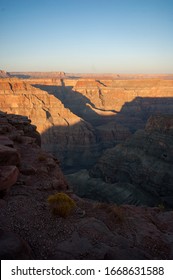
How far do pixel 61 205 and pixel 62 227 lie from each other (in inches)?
43.6

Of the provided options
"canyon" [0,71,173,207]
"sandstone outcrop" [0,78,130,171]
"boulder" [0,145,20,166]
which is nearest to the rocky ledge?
"boulder" [0,145,20,166]

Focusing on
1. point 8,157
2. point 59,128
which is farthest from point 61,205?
point 59,128

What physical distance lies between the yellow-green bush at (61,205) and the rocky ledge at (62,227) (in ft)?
0.58

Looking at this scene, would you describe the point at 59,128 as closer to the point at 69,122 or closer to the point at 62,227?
the point at 69,122

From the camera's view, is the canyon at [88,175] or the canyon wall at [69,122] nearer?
the canyon at [88,175]

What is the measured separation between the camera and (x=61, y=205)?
10.3 meters

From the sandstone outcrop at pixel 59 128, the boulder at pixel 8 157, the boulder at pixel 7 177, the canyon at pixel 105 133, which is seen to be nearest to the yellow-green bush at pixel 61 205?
the boulder at pixel 7 177

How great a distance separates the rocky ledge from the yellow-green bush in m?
0.18

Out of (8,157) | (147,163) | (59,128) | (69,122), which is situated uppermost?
(8,157)

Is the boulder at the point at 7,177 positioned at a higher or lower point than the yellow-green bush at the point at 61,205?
higher

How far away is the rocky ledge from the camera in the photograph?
812cm

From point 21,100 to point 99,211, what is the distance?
83.2 metres

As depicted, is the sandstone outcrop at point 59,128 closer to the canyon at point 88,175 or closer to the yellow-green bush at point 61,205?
the canyon at point 88,175

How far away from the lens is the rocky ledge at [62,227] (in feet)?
26.6
